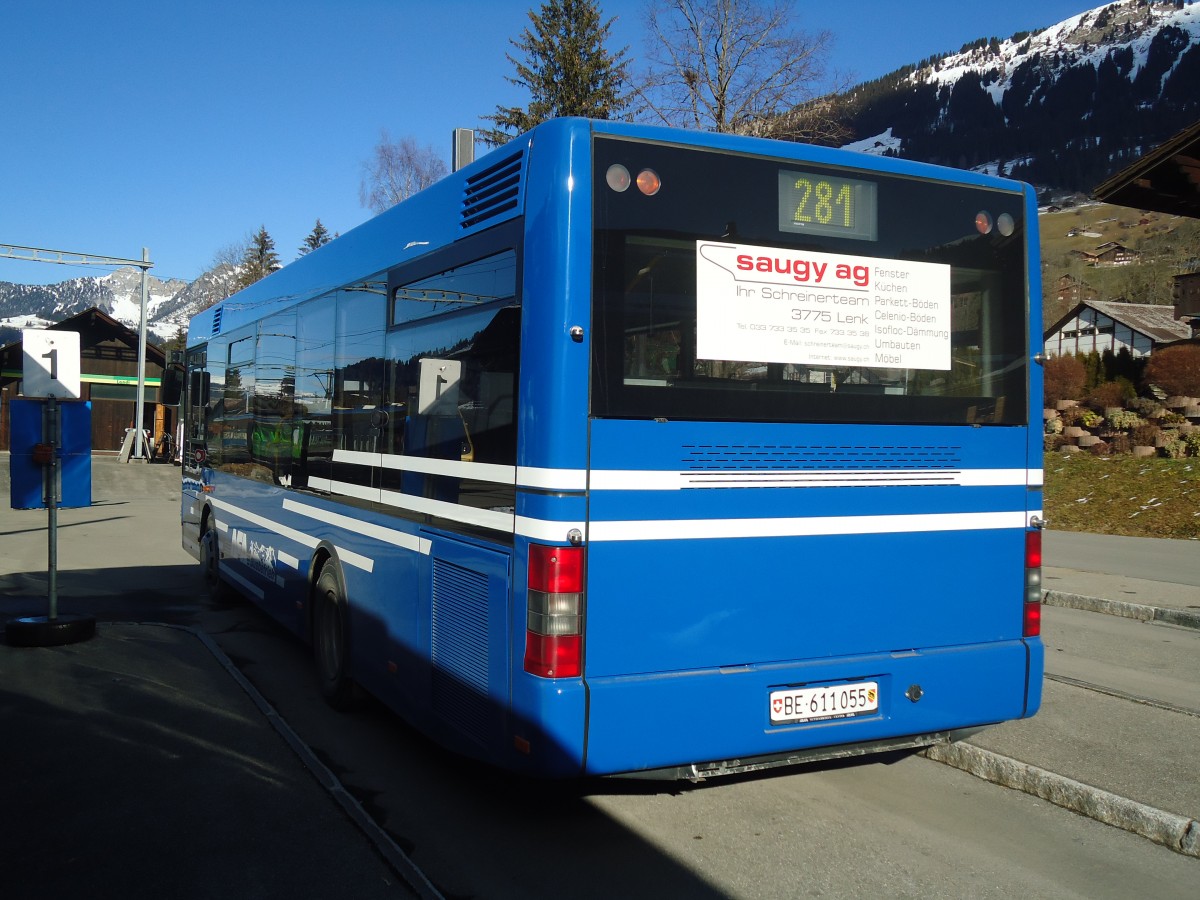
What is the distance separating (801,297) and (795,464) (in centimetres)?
73

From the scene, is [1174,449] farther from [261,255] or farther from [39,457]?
[261,255]

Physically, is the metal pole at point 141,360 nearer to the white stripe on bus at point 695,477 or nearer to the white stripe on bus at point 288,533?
the white stripe on bus at point 288,533

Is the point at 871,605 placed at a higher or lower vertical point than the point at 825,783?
higher

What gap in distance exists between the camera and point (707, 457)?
431 cm

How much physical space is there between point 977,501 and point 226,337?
751cm

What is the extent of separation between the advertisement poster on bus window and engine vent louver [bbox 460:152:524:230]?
0.85 meters

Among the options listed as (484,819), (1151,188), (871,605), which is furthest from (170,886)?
(1151,188)

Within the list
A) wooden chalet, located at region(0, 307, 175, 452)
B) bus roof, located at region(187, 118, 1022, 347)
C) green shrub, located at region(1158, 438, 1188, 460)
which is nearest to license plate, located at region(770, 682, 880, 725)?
bus roof, located at region(187, 118, 1022, 347)

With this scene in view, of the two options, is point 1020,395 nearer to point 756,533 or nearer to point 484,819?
point 756,533

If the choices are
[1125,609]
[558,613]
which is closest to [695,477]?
[558,613]

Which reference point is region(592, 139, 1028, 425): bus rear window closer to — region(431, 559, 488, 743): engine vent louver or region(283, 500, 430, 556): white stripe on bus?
region(431, 559, 488, 743): engine vent louver

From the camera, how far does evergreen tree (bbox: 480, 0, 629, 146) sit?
35.7 meters

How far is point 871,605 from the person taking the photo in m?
4.67

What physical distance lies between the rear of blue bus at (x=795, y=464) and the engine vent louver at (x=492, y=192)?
453 mm
